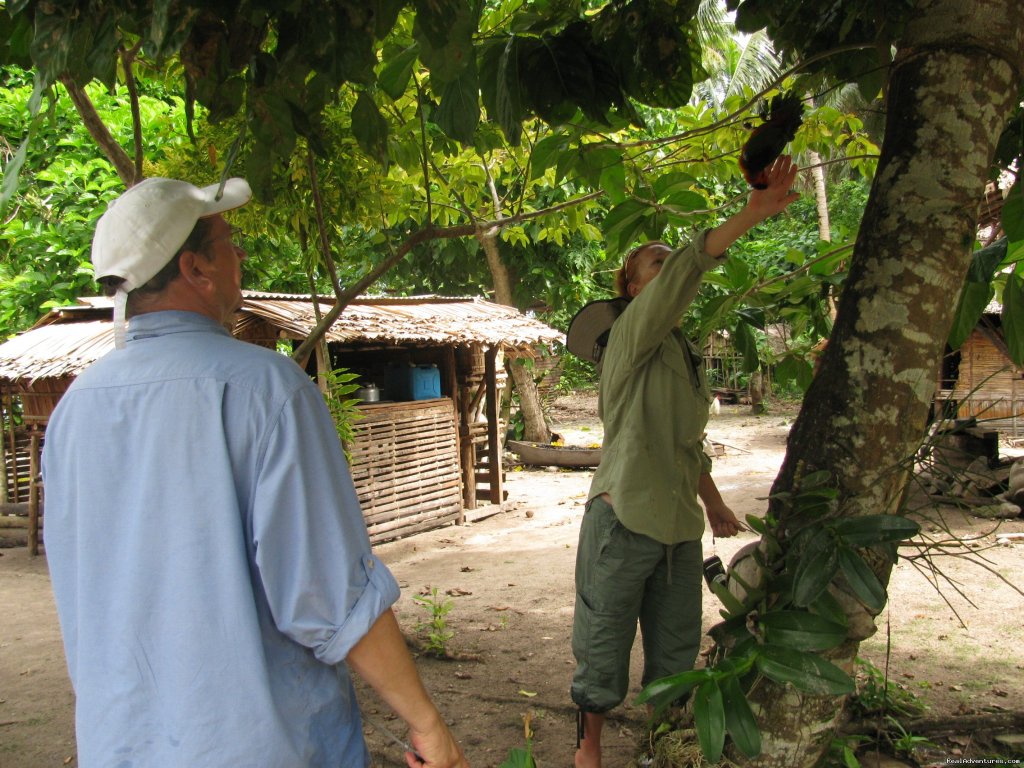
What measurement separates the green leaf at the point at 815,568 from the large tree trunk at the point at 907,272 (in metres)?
0.10

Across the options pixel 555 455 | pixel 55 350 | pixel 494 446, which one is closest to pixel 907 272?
pixel 55 350

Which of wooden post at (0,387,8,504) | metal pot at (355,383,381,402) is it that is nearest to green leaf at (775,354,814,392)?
metal pot at (355,383,381,402)

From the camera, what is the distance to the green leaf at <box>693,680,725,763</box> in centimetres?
162

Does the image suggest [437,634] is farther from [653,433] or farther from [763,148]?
[763,148]

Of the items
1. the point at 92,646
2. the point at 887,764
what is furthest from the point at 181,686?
the point at 887,764

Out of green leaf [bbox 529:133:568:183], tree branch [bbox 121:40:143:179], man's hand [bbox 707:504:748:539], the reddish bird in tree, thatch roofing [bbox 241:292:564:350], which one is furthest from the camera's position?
thatch roofing [bbox 241:292:564:350]

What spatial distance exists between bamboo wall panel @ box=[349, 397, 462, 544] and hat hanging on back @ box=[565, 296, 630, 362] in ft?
16.4

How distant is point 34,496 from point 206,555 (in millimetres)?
7235

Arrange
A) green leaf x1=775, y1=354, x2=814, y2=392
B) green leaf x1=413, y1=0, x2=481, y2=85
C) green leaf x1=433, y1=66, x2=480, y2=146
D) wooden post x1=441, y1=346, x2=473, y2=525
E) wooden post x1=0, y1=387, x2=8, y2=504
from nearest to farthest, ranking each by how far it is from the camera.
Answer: green leaf x1=413, y1=0, x2=481, y2=85
green leaf x1=433, y1=66, x2=480, y2=146
green leaf x1=775, y1=354, x2=814, y2=392
wooden post x1=0, y1=387, x2=8, y2=504
wooden post x1=441, y1=346, x2=473, y2=525

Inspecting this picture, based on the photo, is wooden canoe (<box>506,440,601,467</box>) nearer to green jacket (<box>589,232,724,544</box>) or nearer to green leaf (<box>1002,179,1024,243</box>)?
green jacket (<box>589,232,724,544</box>)

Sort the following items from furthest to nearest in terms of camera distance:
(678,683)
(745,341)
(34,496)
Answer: (34,496) < (745,341) < (678,683)

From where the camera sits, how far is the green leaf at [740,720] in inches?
63.7

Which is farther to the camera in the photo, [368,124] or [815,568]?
[368,124]

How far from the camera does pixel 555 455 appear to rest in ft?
40.4
